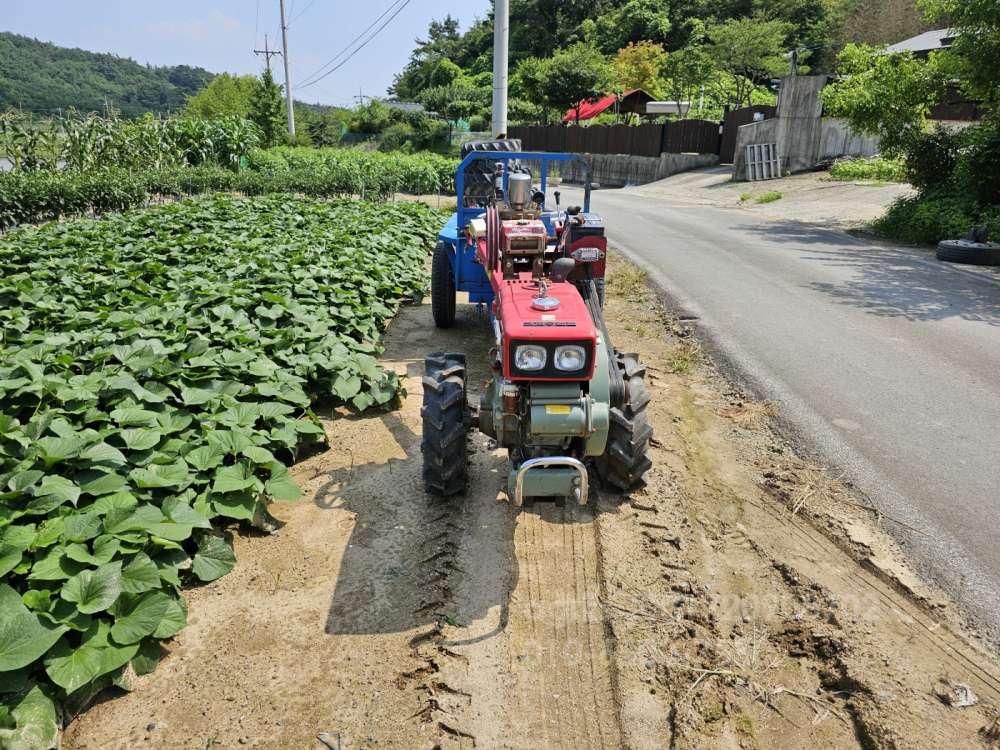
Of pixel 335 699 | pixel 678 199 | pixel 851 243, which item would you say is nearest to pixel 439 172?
Result: pixel 678 199

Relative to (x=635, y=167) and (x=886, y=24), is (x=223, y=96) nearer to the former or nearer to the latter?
(x=635, y=167)

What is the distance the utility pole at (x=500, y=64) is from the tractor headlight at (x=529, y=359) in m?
11.0

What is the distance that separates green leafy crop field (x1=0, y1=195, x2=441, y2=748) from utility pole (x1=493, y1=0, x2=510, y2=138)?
21.1 feet

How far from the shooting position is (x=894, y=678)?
3.15 meters

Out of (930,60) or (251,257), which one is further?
(930,60)

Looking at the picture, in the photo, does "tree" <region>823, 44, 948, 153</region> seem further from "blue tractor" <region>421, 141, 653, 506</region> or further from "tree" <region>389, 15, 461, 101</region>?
"tree" <region>389, 15, 461, 101</region>

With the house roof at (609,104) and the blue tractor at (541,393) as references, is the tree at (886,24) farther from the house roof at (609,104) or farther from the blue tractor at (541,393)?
the blue tractor at (541,393)

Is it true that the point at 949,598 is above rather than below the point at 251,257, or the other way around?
below

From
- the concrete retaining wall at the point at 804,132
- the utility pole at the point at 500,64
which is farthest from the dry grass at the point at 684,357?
the concrete retaining wall at the point at 804,132

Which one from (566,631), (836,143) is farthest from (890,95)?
(566,631)

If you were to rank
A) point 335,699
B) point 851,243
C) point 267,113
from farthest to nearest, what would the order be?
point 267,113 → point 851,243 → point 335,699

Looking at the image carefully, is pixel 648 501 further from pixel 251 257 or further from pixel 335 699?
pixel 251 257

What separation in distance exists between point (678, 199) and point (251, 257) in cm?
1971

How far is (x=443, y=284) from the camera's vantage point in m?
8.12
